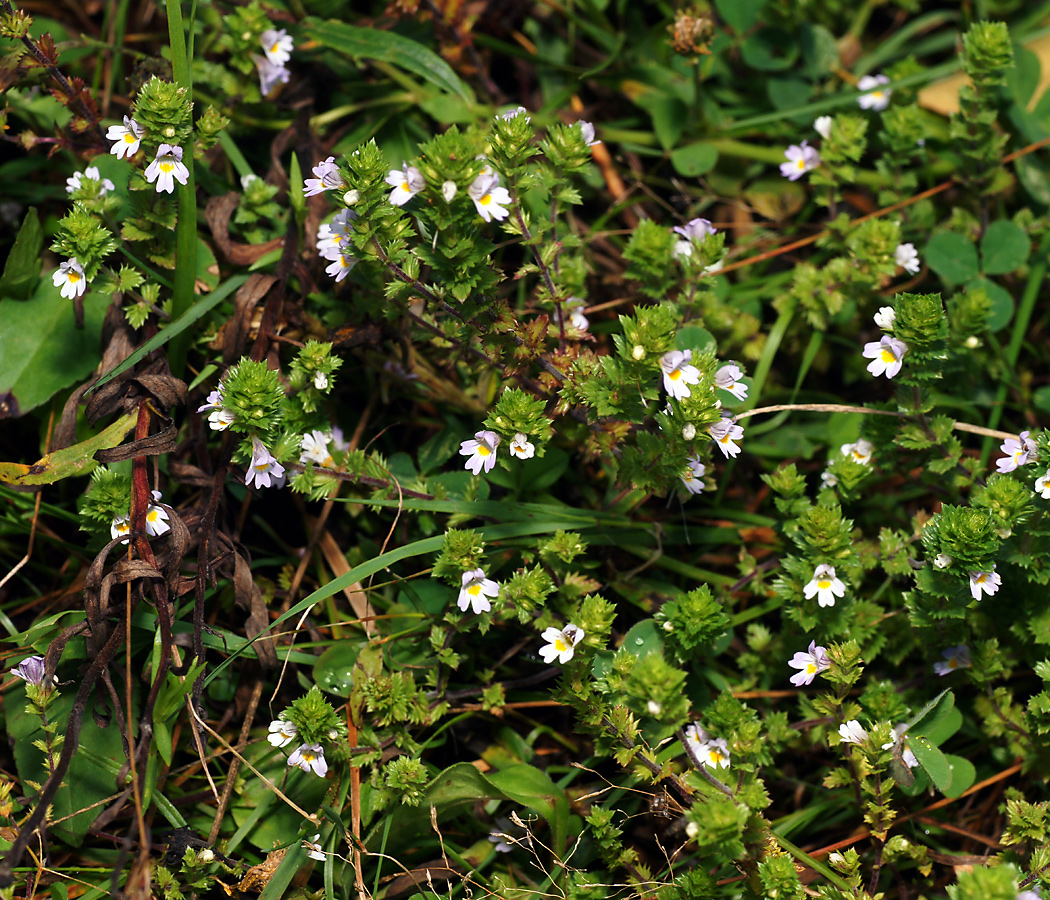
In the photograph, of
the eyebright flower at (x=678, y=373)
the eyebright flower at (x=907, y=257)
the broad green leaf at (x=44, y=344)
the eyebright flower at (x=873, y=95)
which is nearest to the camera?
the eyebright flower at (x=678, y=373)

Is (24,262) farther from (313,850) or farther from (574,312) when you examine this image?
(313,850)

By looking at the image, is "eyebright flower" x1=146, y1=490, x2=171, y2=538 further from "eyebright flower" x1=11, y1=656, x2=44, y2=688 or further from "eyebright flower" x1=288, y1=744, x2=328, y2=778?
"eyebright flower" x1=288, y1=744, x2=328, y2=778

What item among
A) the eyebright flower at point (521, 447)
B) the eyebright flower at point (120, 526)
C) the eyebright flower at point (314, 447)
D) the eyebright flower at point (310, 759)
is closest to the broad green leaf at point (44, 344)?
the eyebright flower at point (120, 526)

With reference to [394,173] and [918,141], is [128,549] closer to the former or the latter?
[394,173]

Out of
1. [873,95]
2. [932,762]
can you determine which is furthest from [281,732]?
[873,95]

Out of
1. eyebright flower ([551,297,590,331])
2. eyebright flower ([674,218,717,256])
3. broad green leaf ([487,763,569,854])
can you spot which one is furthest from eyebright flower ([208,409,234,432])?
eyebright flower ([674,218,717,256])

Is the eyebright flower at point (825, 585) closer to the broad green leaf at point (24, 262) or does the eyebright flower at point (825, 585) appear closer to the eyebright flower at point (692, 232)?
the eyebright flower at point (692, 232)
